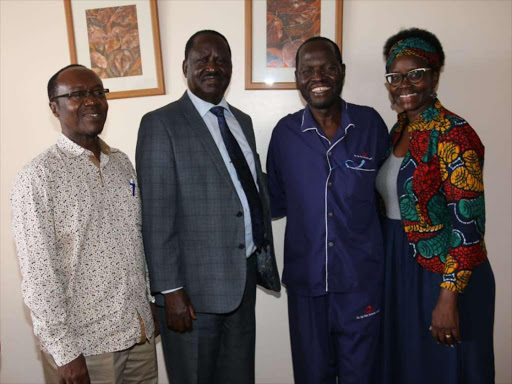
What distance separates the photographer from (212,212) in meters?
1.64

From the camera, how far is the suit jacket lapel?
1.65 meters

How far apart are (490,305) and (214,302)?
1200mm

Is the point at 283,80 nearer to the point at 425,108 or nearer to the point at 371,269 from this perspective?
the point at 425,108

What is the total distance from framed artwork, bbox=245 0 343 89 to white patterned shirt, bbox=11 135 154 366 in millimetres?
1071

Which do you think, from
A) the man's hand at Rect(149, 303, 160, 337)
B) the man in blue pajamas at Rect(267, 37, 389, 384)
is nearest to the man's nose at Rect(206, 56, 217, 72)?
the man in blue pajamas at Rect(267, 37, 389, 384)

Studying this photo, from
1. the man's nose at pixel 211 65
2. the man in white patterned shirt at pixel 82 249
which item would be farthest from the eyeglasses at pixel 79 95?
the man's nose at pixel 211 65

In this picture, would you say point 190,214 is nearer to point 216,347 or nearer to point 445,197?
point 216,347

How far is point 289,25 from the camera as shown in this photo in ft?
7.26

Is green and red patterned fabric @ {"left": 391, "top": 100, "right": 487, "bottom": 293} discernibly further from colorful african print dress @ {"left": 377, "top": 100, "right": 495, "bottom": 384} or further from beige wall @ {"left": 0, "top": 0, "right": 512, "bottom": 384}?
beige wall @ {"left": 0, "top": 0, "right": 512, "bottom": 384}

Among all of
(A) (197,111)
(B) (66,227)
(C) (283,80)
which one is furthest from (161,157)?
(C) (283,80)

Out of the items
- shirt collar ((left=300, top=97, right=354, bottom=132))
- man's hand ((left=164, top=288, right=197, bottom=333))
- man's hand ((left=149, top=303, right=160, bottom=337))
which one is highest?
shirt collar ((left=300, top=97, right=354, bottom=132))

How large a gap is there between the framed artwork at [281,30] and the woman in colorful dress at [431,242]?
0.49m

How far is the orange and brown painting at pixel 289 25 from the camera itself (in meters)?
2.20

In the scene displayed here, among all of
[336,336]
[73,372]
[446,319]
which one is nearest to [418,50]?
[446,319]
